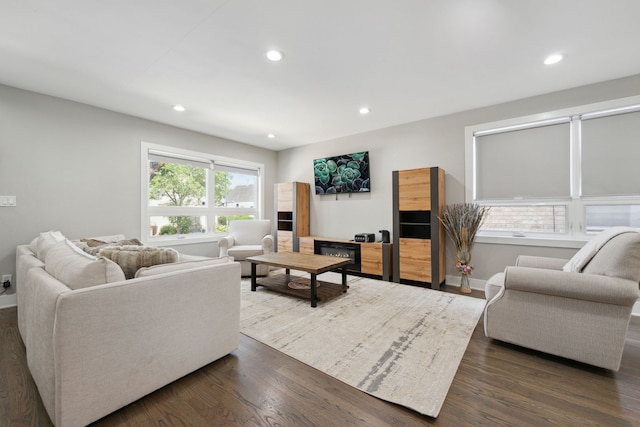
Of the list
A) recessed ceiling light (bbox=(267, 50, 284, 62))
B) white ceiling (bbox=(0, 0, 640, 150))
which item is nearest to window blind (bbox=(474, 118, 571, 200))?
white ceiling (bbox=(0, 0, 640, 150))

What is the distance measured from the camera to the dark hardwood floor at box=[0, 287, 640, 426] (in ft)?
4.45

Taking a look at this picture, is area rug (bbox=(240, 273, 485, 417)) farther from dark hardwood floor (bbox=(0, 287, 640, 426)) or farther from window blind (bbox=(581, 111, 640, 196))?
window blind (bbox=(581, 111, 640, 196))

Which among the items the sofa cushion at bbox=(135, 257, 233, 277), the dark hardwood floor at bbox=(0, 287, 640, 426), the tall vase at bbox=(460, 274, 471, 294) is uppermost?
the sofa cushion at bbox=(135, 257, 233, 277)

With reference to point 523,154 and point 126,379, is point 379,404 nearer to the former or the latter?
point 126,379

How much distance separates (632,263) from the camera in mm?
1694

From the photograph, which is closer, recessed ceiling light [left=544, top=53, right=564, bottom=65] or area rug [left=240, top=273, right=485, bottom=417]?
area rug [left=240, top=273, right=485, bottom=417]

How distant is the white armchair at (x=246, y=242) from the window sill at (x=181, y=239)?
32cm

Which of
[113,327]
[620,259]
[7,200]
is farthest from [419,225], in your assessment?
[7,200]

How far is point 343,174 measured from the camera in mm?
4910

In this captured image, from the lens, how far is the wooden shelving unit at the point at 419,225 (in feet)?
11.9

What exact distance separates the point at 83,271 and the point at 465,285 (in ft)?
13.0

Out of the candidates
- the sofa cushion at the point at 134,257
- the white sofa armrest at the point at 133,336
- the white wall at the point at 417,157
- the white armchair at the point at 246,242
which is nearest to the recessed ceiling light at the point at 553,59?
the white wall at the point at 417,157

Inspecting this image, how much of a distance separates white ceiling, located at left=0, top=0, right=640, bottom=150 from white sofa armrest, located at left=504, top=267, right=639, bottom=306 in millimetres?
1895

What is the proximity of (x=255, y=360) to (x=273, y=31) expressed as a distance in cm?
254
